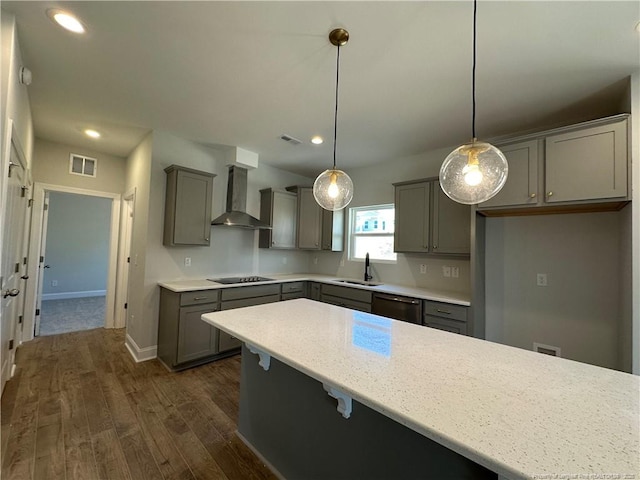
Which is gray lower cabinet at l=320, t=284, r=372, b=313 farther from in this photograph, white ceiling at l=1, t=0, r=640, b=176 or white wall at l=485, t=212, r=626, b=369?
white ceiling at l=1, t=0, r=640, b=176

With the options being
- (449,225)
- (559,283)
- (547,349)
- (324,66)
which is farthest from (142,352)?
(559,283)

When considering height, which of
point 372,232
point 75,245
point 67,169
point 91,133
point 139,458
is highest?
point 91,133

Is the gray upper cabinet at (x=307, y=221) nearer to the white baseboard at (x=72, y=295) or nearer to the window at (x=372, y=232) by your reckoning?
the window at (x=372, y=232)

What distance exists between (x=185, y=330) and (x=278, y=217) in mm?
2041

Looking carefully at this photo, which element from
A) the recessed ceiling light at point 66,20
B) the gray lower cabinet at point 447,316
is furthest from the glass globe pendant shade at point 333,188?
the recessed ceiling light at point 66,20

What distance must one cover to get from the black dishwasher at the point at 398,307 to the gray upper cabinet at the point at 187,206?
2.31 m

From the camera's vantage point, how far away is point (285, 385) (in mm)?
1613

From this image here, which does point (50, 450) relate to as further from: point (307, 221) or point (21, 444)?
point (307, 221)

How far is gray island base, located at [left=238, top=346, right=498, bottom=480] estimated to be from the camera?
3.39 feet

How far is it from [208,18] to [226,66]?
417mm

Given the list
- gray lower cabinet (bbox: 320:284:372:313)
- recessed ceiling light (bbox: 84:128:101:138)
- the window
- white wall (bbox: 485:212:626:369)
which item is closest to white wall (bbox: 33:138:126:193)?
recessed ceiling light (bbox: 84:128:101:138)

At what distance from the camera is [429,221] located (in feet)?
10.7

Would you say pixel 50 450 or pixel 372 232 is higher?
pixel 372 232

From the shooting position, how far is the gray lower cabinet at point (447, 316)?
268 cm
